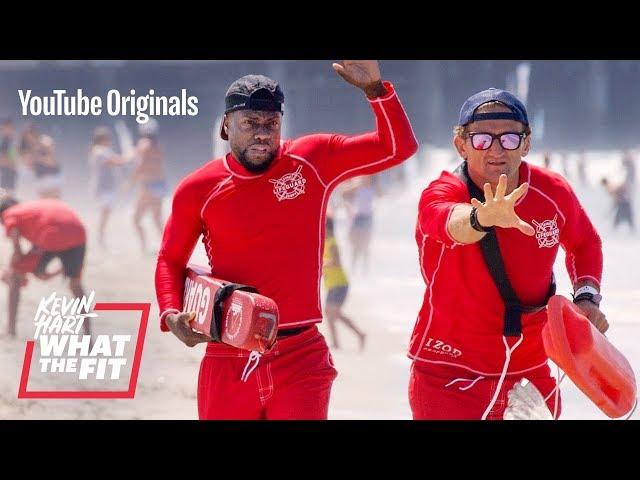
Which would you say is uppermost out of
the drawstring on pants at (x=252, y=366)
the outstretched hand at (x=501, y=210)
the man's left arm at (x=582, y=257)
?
the outstretched hand at (x=501, y=210)

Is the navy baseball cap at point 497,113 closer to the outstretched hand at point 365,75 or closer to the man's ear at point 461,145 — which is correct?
the man's ear at point 461,145

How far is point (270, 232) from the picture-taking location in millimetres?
4750

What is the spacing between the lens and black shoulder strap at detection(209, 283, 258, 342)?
4531 millimetres

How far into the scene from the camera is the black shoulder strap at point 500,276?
4.55 m

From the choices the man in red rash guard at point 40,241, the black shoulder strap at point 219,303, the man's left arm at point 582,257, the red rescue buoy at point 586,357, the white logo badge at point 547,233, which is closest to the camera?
the red rescue buoy at point 586,357

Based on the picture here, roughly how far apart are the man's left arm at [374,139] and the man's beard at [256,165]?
0.65ft

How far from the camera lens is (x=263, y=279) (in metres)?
4.74

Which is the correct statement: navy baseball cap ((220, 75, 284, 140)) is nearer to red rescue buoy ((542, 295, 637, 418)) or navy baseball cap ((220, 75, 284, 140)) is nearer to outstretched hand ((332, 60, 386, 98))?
outstretched hand ((332, 60, 386, 98))

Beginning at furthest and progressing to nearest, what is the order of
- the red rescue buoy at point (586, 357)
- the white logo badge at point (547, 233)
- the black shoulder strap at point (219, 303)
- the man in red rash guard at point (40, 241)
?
1. the man in red rash guard at point (40, 241)
2. the white logo badge at point (547, 233)
3. the black shoulder strap at point (219, 303)
4. the red rescue buoy at point (586, 357)

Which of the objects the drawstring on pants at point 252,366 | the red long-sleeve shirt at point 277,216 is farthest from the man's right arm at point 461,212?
the drawstring on pants at point 252,366

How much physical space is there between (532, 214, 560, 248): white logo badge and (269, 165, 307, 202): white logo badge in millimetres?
868

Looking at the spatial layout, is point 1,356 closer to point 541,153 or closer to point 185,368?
point 185,368

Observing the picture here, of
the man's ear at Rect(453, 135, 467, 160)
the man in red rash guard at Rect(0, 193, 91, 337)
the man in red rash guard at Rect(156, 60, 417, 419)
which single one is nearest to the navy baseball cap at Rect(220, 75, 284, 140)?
the man in red rash guard at Rect(156, 60, 417, 419)

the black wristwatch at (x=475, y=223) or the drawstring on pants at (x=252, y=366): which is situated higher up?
the black wristwatch at (x=475, y=223)
